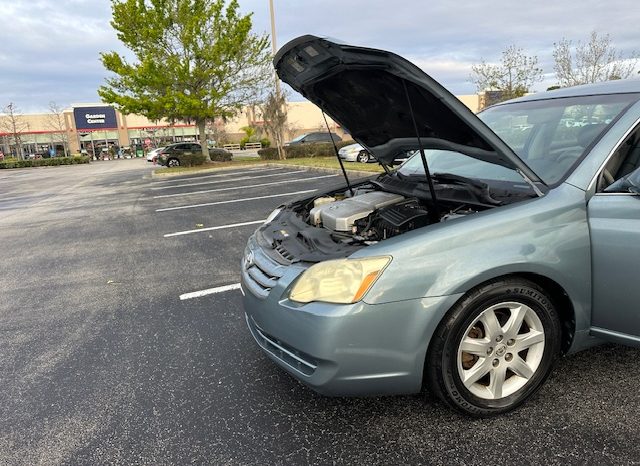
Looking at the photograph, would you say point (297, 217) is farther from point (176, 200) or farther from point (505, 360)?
point (176, 200)

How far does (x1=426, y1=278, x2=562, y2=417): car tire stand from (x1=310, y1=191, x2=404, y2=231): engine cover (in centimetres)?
102

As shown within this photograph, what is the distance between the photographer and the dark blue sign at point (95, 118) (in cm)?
5997

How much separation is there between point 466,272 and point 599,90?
1721mm

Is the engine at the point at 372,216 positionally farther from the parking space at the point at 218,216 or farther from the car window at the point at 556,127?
the parking space at the point at 218,216

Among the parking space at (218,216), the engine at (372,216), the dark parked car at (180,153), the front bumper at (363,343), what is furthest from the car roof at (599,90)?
the dark parked car at (180,153)

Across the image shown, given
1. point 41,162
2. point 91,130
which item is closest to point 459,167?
point 41,162

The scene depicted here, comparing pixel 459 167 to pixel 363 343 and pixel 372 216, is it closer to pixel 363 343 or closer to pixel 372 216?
pixel 372 216

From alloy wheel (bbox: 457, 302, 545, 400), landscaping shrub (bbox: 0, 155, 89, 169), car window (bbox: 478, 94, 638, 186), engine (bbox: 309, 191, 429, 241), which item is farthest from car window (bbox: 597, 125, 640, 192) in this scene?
landscaping shrub (bbox: 0, 155, 89, 169)

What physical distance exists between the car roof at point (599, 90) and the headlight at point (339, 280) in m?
1.89

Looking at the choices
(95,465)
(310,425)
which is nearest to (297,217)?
(310,425)

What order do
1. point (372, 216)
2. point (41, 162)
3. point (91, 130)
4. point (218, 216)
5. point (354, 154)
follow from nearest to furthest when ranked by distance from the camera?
1. point (372, 216)
2. point (218, 216)
3. point (354, 154)
4. point (41, 162)
5. point (91, 130)

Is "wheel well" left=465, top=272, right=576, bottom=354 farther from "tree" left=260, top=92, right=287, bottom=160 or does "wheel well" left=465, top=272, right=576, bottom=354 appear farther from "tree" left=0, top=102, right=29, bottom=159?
"tree" left=0, top=102, right=29, bottom=159

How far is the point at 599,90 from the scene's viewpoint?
9.44 ft

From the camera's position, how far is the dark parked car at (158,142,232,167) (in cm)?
2830
